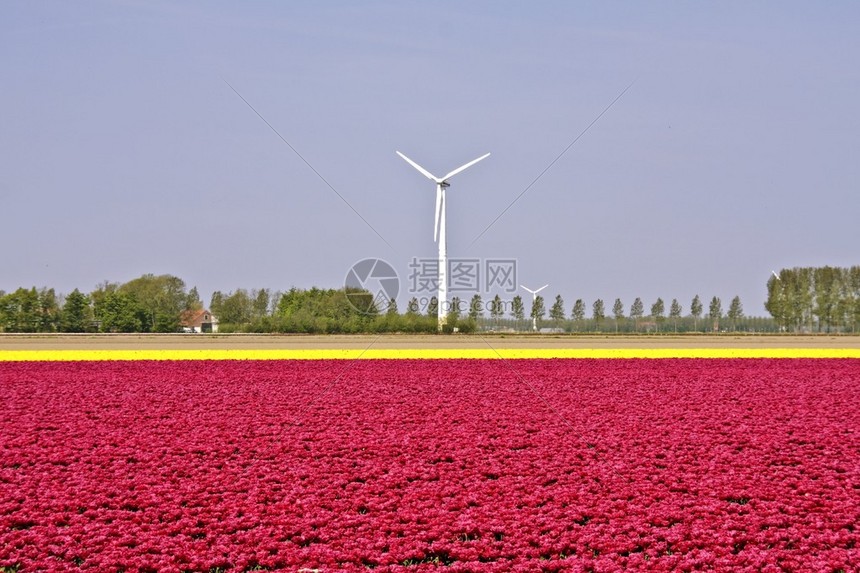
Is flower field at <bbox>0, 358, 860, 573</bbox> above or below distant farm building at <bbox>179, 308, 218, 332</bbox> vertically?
below

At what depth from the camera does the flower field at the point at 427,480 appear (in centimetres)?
841

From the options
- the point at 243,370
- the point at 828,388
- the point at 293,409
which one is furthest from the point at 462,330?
the point at 293,409

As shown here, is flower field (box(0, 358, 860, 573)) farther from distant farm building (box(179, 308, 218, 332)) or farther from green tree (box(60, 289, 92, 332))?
distant farm building (box(179, 308, 218, 332))

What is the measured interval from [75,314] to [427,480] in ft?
292

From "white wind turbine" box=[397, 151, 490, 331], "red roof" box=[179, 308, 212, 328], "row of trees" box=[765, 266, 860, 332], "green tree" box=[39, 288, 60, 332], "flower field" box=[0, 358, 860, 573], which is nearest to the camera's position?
"flower field" box=[0, 358, 860, 573]

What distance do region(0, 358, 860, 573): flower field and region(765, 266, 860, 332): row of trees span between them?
8324 centimetres

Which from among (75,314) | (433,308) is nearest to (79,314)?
(75,314)

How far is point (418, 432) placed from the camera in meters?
14.7

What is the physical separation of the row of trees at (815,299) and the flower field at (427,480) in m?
83.2

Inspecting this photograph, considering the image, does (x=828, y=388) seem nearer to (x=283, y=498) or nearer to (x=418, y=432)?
(x=418, y=432)

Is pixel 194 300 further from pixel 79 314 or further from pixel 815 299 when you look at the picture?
pixel 815 299

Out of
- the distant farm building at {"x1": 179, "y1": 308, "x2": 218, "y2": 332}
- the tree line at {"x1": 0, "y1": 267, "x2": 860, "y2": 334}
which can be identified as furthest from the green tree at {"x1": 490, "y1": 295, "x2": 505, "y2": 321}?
the distant farm building at {"x1": 179, "y1": 308, "x2": 218, "y2": 332}

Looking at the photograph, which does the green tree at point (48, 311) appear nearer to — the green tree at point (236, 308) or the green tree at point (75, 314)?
the green tree at point (75, 314)

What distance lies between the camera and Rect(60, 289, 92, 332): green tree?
291ft
